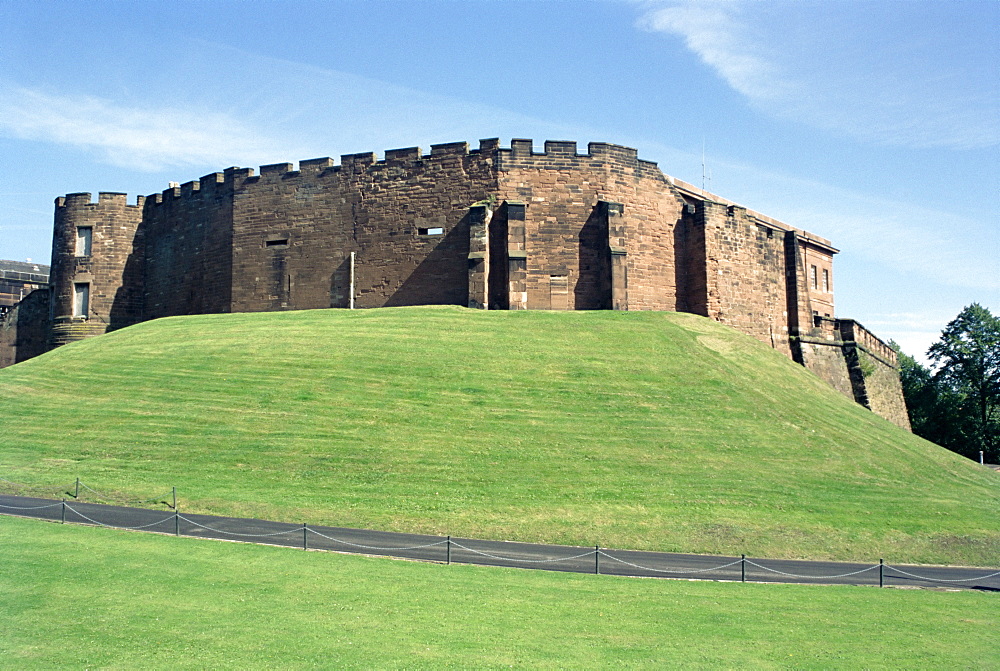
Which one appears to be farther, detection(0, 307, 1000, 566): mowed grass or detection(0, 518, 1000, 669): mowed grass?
detection(0, 307, 1000, 566): mowed grass

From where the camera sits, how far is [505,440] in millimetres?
23203

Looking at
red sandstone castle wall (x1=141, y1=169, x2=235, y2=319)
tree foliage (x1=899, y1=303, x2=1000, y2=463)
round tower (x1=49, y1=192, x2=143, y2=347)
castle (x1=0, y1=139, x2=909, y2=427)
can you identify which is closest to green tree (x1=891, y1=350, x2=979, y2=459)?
tree foliage (x1=899, y1=303, x2=1000, y2=463)

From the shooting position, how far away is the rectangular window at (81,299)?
46.4 meters

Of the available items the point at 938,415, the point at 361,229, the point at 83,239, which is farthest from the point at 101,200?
the point at 938,415

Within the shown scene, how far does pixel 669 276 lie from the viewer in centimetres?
3962

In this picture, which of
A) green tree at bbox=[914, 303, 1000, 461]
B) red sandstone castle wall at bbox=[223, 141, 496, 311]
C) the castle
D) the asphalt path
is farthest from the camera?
green tree at bbox=[914, 303, 1000, 461]

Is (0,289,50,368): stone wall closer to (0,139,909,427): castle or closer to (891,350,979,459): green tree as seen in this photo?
(0,139,909,427): castle

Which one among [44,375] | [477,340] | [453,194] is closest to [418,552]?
[477,340]

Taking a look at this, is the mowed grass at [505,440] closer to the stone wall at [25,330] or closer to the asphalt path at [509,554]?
the asphalt path at [509,554]

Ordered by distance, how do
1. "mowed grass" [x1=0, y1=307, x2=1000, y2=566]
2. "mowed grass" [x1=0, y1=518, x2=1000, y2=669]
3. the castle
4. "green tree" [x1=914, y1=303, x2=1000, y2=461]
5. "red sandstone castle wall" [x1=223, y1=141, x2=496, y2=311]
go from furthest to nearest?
"green tree" [x1=914, y1=303, x2=1000, y2=461] → "red sandstone castle wall" [x1=223, y1=141, x2=496, y2=311] → the castle → "mowed grass" [x1=0, y1=307, x2=1000, y2=566] → "mowed grass" [x1=0, y1=518, x2=1000, y2=669]

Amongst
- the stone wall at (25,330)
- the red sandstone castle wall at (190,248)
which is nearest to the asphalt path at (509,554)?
the red sandstone castle wall at (190,248)

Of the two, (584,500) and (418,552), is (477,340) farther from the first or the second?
(418,552)

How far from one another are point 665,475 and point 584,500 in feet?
9.62

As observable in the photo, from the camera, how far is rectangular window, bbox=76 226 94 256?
4706cm
